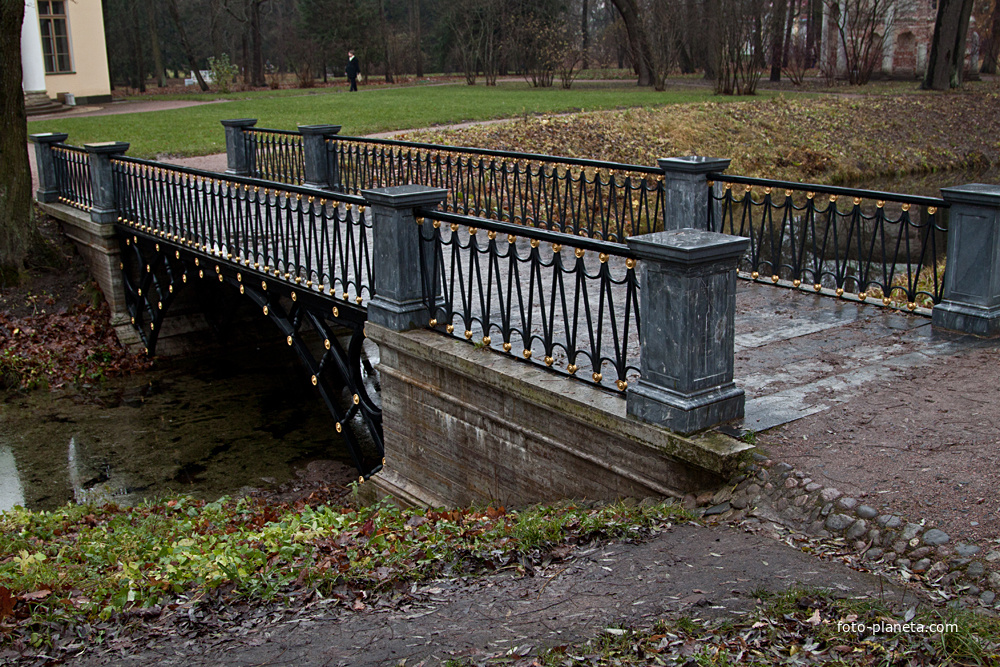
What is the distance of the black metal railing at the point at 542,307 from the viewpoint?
5.91 m

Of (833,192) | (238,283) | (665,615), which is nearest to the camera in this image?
(665,615)

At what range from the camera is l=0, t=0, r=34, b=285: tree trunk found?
14555 millimetres

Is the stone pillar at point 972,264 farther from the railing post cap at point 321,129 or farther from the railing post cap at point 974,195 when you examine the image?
the railing post cap at point 321,129

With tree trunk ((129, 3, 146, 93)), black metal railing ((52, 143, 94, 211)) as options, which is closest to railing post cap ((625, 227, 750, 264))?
black metal railing ((52, 143, 94, 211))

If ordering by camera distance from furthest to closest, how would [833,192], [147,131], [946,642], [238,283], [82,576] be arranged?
[147,131], [238,283], [833,192], [82,576], [946,642]

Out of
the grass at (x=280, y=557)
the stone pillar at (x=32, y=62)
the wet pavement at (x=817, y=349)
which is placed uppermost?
the stone pillar at (x=32, y=62)

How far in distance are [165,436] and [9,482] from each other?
6.06 ft

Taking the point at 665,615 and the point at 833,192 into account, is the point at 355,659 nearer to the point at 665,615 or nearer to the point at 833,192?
the point at 665,615

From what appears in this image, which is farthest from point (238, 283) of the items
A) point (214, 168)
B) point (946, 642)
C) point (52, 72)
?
point (52, 72)

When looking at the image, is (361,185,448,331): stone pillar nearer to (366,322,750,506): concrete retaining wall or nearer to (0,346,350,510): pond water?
(366,322,750,506): concrete retaining wall

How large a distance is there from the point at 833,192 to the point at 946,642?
5.34m

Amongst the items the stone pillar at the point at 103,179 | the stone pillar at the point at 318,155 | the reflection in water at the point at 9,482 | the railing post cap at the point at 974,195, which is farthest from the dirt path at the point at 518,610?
the stone pillar at the point at 103,179

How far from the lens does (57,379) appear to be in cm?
1301

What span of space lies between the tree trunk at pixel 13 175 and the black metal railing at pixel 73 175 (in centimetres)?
65
